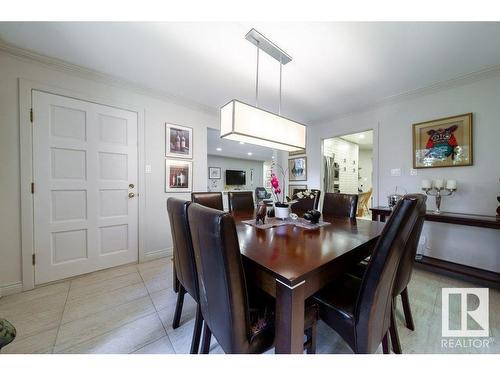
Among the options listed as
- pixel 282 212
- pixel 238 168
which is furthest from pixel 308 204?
pixel 238 168

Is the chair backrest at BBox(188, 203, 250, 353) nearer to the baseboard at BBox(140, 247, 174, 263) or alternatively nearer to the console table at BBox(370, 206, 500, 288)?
the console table at BBox(370, 206, 500, 288)

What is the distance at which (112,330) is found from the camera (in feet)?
4.64

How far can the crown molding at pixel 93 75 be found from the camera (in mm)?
1851

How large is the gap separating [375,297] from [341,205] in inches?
59.8

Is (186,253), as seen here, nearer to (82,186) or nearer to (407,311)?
(407,311)

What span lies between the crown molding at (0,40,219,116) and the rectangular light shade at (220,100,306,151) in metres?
1.52

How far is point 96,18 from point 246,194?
2.20m

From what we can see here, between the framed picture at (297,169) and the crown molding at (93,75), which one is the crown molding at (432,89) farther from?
the crown molding at (93,75)

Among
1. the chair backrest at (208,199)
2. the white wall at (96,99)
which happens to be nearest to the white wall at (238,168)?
the white wall at (96,99)

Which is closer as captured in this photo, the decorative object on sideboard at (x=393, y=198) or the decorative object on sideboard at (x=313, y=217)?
the decorative object on sideboard at (x=313, y=217)

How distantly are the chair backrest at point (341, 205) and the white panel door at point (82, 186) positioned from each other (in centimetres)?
248

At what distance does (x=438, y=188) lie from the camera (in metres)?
2.40
